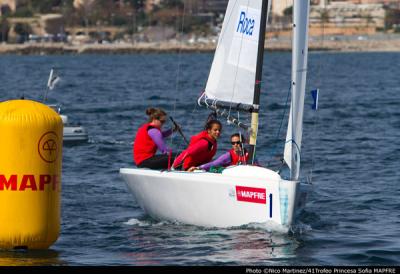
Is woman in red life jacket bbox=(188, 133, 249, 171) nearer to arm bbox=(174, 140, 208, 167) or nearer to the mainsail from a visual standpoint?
arm bbox=(174, 140, 208, 167)

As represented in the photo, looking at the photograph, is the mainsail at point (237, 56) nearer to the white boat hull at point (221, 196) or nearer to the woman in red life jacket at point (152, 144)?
the woman in red life jacket at point (152, 144)

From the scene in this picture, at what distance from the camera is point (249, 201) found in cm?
1589

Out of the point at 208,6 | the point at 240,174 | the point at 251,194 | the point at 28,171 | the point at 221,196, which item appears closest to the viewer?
the point at 28,171

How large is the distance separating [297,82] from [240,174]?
4.57 ft

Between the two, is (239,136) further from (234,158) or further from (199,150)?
(199,150)

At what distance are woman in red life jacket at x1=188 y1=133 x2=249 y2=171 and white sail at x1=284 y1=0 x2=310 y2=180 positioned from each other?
72 cm

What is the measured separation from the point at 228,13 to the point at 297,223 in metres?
3.49

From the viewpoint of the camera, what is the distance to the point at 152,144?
17.6m

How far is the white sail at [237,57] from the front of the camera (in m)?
17.6

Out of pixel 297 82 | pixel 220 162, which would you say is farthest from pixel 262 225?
pixel 297 82

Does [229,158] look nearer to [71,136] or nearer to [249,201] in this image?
[249,201]

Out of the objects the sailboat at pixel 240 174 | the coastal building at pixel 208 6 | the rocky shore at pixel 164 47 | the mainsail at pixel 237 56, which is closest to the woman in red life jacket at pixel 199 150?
the sailboat at pixel 240 174

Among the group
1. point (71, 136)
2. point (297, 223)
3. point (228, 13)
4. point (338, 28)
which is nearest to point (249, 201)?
point (297, 223)

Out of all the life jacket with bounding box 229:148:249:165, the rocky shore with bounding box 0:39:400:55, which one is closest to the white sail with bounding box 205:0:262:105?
the life jacket with bounding box 229:148:249:165
